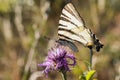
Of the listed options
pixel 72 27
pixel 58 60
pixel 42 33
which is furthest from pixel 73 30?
pixel 42 33

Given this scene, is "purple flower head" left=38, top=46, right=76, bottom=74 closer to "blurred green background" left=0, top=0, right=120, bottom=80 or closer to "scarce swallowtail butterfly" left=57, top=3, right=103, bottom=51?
"scarce swallowtail butterfly" left=57, top=3, right=103, bottom=51

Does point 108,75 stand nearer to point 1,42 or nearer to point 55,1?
point 55,1

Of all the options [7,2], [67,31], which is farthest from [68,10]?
[7,2]

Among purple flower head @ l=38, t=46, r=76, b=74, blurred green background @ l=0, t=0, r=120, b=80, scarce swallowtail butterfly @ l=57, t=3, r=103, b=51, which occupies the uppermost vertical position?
blurred green background @ l=0, t=0, r=120, b=80

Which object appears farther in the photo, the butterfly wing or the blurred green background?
the blurred green background

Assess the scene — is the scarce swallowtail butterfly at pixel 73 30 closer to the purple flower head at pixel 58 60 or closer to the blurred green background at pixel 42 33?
the purple flower head at pixel 58 60

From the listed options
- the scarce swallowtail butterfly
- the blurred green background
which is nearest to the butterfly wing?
the scarce swallowtail butterfly
